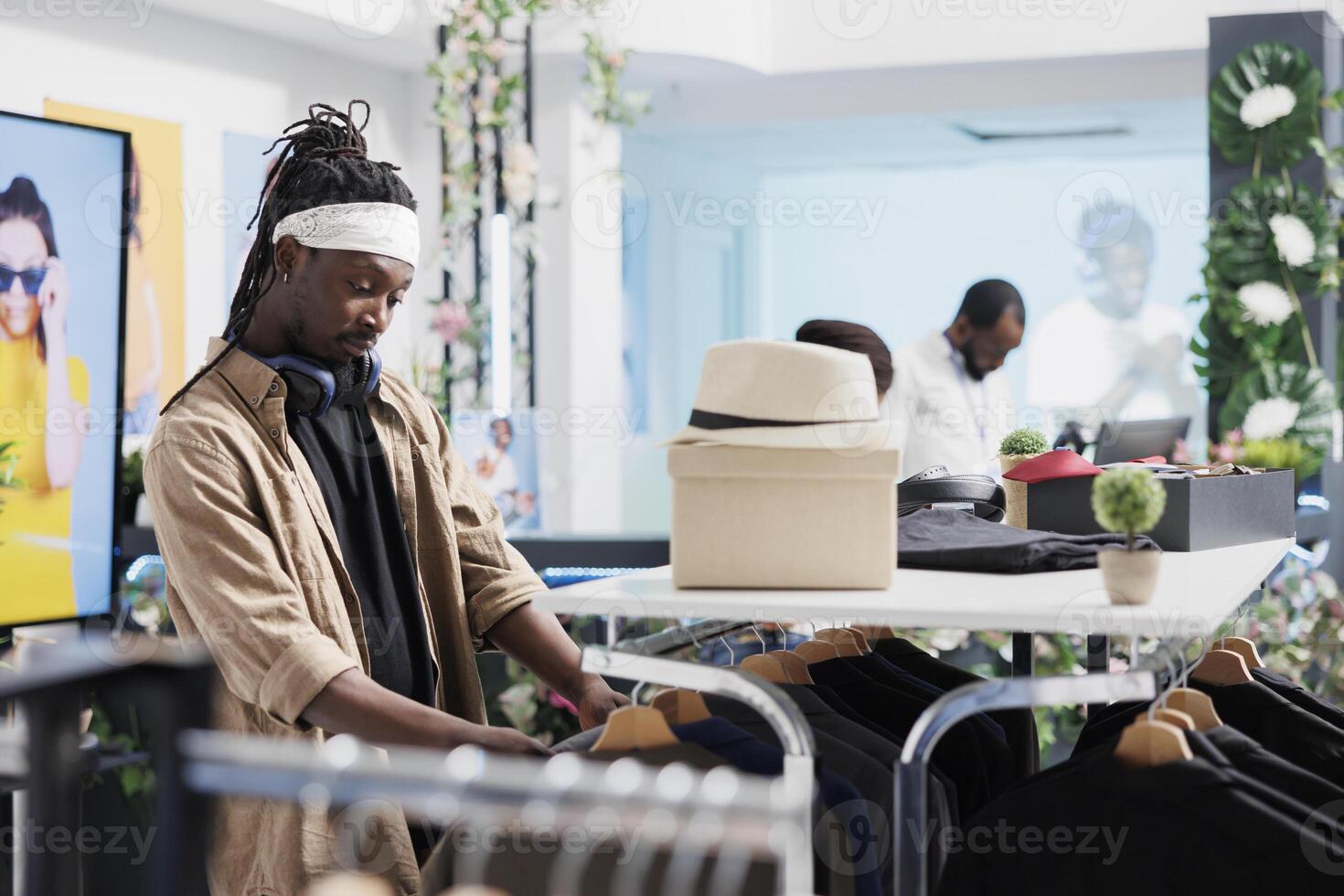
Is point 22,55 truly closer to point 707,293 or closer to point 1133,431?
point 1133,431

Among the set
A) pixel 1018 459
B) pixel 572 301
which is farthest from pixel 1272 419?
pixel 1018 459

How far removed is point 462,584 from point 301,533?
0.36 metres

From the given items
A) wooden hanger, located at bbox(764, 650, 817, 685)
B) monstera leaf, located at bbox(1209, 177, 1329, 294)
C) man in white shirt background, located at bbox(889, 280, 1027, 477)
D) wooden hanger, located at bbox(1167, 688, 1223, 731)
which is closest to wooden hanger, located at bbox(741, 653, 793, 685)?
wooden hanger, located at bbox(764, 650, 817, 685)

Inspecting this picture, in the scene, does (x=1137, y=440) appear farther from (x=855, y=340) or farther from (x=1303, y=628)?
(x=855, y=340)

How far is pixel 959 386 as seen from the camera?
4.50m

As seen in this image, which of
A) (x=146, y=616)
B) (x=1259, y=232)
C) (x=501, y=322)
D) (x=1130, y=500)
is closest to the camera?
(x=1130, y=500)

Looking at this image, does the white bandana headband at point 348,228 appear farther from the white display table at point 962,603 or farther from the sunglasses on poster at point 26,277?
the sunglasses on poster at point 26,277

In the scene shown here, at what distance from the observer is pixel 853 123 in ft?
23.3

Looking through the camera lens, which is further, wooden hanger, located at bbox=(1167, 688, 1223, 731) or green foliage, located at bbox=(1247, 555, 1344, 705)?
green foliage, located at bbox=(1247, 555, 1344, 705)

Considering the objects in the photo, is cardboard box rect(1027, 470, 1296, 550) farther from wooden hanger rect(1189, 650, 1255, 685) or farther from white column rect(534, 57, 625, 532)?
white column rect(534, 57, 625, 532)

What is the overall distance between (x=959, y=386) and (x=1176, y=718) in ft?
10.8

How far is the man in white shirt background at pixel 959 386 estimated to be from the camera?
4.37 metres

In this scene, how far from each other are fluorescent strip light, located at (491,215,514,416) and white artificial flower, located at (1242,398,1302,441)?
111 inches

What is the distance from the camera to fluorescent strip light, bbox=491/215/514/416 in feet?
18.1
